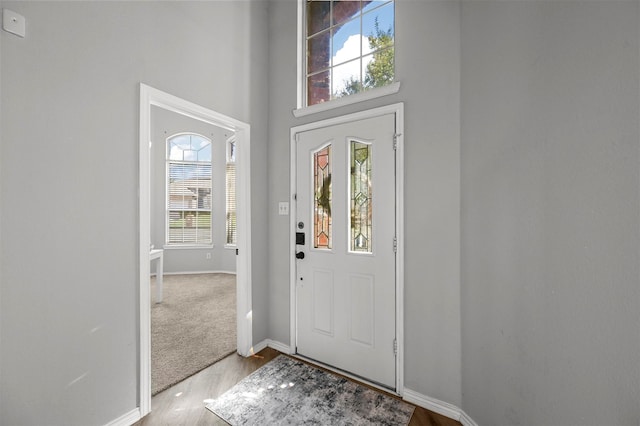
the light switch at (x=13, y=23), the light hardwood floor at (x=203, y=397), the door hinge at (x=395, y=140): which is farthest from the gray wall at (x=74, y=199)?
the door hinge at (x=395, y=140)

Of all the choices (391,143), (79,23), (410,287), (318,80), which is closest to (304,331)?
(410,287)

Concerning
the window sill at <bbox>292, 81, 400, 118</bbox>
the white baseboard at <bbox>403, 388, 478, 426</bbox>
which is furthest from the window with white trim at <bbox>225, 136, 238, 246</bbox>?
the white baseboard at <bbox>403, 388, 478, 426</bbox>

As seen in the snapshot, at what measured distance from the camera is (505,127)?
1.37 metres

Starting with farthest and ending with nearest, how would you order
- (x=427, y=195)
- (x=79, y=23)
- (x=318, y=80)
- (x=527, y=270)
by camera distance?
(x=318, y=80)
(x=427, y=195)
(x=79, y=23)
(x=527, y=270)

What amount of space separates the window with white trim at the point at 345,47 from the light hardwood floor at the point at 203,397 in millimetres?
2437

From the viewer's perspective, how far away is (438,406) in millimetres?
1813

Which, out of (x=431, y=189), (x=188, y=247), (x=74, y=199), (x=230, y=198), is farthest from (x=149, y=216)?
(x=188, y=247)

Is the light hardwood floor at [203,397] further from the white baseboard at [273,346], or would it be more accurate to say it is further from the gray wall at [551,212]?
the gray wall at [551,212]

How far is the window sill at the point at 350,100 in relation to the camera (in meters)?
1.99

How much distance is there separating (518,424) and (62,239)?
2498 mm

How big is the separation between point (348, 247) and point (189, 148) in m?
5.26

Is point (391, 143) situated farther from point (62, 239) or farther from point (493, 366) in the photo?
point (62, 239)

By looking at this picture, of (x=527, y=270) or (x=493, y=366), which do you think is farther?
(x=493, y=366)

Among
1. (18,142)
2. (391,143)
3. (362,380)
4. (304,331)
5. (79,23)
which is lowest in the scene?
(362,380)
